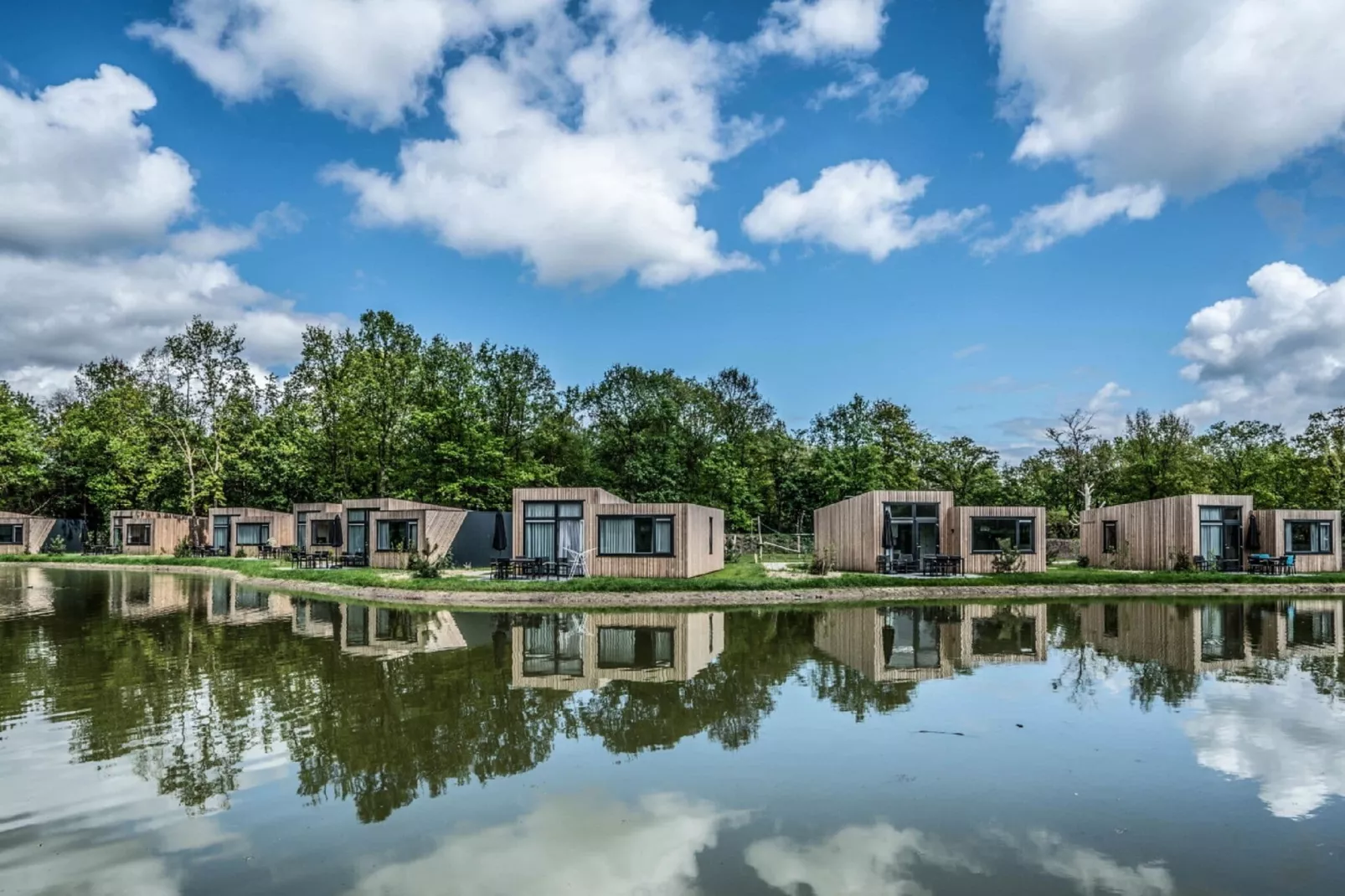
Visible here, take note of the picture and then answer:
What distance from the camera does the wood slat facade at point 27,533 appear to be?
4850 centimetres

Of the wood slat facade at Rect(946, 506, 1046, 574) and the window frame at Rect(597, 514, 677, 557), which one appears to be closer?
the window frame at Rect(597, 514, 677, 557)

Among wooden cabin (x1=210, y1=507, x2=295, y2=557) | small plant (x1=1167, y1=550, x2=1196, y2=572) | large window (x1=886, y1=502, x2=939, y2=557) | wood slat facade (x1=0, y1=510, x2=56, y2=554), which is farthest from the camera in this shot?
wood slat facade (x1=0, y1=510, x2=56, y2=554)

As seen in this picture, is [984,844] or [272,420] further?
[272,420]

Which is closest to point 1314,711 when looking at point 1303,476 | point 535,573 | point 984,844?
point 984,844

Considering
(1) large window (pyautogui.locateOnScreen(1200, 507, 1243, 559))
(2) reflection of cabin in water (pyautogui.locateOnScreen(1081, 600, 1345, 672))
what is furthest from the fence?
(2) reflection of cabin in water (pyautogui.locateOnScreen(1081, 600, 1345, 672))

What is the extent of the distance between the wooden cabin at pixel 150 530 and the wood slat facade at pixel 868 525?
117ft

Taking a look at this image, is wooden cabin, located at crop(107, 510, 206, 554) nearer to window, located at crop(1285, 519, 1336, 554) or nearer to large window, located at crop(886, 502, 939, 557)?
large window, located at crop(886, 502, 939, 557)

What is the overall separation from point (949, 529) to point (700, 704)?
20.4 m

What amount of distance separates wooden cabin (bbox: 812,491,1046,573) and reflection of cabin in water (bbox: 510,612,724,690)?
33.7ft

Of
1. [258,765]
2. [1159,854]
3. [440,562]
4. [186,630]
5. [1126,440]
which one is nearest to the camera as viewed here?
[1159,854]

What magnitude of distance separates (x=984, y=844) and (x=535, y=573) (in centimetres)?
1992

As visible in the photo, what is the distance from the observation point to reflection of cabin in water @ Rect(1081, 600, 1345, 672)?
14.3 meters

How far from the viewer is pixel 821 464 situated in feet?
150

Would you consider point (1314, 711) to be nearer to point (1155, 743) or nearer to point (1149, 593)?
point (1155, 743)
